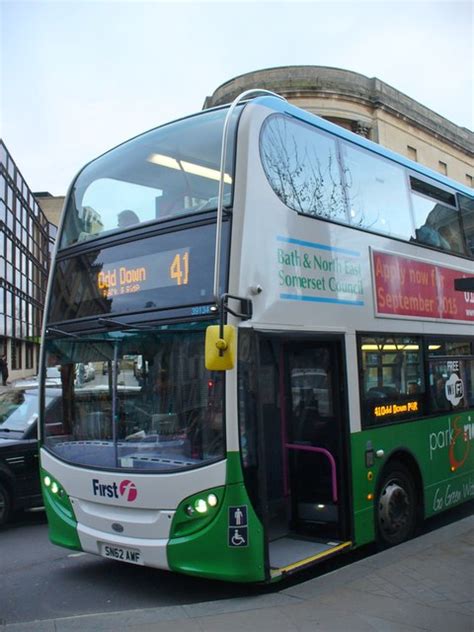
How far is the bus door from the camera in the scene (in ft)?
19.8

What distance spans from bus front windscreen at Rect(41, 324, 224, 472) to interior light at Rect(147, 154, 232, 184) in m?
1.33

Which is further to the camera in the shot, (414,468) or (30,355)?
(30,355)

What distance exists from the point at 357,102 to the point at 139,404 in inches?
1356

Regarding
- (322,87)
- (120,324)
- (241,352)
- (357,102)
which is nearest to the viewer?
(241,352)

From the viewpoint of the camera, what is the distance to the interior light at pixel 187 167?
525 cm

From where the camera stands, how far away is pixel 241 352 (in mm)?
4844

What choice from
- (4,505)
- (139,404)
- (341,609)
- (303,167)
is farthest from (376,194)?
(4,505)

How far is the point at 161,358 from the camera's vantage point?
518 cm

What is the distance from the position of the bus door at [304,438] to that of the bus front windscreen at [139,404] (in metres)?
1.17

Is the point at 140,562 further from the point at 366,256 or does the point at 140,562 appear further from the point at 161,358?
the point at 366,256

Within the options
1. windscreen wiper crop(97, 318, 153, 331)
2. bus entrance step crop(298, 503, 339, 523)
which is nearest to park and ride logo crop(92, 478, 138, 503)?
windscreen wiper crop(97, 318, 153, 331)

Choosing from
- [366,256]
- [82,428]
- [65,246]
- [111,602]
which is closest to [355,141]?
[366,256]

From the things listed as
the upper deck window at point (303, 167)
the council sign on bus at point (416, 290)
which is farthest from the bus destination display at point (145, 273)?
the council sign on bus at point (416, 290)

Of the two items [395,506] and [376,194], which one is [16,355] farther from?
[395,506]
